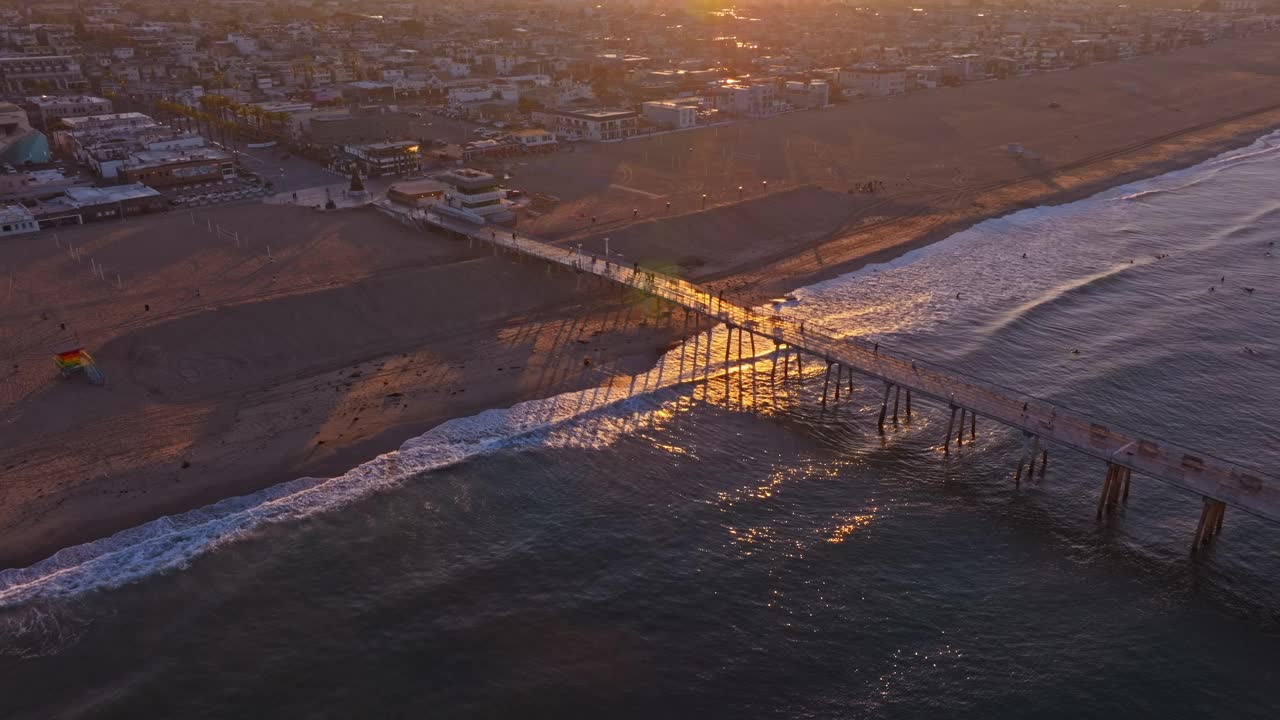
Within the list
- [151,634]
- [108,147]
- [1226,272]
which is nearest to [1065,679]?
[151,634]

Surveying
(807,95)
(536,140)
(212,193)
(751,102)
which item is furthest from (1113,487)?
(807,95)

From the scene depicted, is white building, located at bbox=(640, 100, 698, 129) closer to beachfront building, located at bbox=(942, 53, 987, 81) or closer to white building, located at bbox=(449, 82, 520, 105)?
white building, located at bbox=(449, 82, 520, 105)

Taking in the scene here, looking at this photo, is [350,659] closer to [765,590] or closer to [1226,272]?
[765,590]

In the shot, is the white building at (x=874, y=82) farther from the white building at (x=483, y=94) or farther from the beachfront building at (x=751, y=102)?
the white building at (x=483, y=94)

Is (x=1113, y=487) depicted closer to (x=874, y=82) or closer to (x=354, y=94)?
(x=874, y=82)

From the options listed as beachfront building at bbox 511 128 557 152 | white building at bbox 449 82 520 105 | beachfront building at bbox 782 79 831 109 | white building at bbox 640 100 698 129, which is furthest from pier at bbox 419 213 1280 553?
beachfront building at bbox 782 79 831 109

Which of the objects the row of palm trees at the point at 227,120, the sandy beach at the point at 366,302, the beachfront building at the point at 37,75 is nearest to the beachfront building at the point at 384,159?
the sandy beach at the point at 366,302
